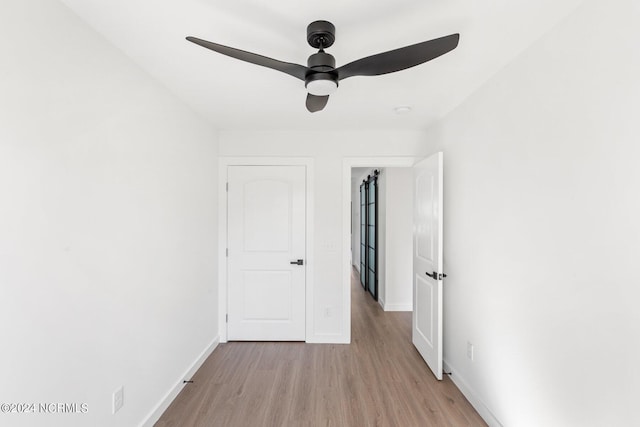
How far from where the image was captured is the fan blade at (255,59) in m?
1.21

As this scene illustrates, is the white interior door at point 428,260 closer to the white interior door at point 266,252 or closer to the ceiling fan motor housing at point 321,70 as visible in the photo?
the white interior door at point 266,252

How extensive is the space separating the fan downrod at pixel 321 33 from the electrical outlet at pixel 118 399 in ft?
6.94

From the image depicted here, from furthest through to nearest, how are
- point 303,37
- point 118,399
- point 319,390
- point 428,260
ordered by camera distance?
point 428,260 → point 319,390 → point 118,399 → point 303,37

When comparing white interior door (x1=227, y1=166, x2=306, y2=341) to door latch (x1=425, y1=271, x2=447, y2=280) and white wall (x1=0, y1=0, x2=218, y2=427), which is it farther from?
door latch (x1=425, y1=271, x2=447, y2=280)

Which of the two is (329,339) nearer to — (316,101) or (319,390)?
(319,390)

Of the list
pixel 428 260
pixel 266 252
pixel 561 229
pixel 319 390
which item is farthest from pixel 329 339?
pixel 561 229

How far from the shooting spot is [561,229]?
1.44m

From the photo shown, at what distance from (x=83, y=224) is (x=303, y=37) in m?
1.41

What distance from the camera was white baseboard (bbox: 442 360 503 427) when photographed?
1998 mm

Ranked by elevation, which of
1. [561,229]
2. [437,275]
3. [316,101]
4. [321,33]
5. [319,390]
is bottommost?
[319,390]

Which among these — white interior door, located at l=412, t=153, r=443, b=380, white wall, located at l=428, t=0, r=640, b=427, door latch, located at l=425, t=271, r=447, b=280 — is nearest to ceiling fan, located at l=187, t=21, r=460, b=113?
white wall, located at l=428, t=0, r=640, b=427

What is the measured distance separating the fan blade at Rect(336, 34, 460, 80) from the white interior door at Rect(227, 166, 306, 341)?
1947 mm

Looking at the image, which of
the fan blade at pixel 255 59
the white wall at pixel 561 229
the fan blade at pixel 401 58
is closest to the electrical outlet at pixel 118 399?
the fan blade at pixel 255 59

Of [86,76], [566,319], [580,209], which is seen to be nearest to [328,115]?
[86,76]
